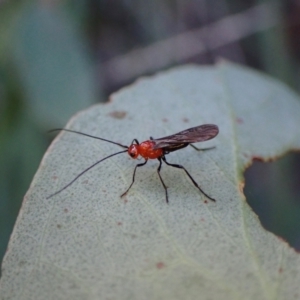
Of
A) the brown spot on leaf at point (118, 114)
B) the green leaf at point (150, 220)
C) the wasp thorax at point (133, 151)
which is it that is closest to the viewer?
the green leaf at point (150, 220)

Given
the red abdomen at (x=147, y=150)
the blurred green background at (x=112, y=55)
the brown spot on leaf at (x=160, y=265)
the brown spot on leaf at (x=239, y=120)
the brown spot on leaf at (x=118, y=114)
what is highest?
the blurred green background at (x=112, y=55)

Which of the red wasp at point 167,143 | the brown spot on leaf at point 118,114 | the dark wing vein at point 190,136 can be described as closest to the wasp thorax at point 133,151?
the red wasp at point 167,143

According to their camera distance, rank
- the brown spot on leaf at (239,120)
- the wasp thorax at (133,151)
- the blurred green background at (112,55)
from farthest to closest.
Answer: the blurred green background at (112,55), the brown spot on leaf at (239,120), the wasp thorax at (133,151)

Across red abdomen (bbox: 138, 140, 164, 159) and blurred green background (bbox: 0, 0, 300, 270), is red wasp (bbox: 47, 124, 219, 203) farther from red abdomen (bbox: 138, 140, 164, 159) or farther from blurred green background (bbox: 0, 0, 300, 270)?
blurred green background (bbox: 0, 0, 300, 270)

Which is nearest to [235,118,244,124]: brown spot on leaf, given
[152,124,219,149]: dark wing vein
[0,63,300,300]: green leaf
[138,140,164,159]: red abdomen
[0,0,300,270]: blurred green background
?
[0,63,300,300]: green leaf

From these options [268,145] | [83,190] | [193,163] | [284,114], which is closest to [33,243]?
[83,190]

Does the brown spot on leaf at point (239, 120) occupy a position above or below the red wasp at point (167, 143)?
above

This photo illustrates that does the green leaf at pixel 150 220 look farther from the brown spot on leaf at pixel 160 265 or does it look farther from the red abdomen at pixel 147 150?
the red abdomen at pixel 147 150
